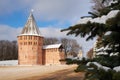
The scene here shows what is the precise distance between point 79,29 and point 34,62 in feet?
184

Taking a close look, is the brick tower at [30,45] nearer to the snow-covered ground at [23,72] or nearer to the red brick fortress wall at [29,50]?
the red brick fortress wall at [29,50]

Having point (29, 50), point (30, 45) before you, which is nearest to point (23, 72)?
point (29, 50)

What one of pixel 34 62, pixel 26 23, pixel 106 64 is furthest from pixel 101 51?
pixel 26 23

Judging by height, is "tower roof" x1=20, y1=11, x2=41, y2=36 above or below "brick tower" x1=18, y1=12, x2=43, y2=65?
above

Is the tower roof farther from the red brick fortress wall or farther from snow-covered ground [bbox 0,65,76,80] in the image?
snow-covered ground [bbox 0,65,76,80]

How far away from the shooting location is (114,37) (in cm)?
264

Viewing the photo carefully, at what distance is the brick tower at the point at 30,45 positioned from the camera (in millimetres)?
58000

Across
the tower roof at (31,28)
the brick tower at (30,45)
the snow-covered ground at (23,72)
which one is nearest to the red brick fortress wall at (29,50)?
the brick tower at (30,45)

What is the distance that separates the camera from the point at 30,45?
60125 millimetres

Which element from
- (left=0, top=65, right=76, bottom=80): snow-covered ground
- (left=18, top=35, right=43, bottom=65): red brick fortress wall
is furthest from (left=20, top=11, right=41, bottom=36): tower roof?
(left=0, top=65, right=76, bottom=80): snow-covered ground

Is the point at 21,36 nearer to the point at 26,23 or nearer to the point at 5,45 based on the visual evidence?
the point at 26,23

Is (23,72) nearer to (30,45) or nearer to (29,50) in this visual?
(29,50)

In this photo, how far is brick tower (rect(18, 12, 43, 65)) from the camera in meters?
58.0

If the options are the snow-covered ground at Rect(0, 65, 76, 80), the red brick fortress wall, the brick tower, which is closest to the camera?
the snow-covered ground at Rect(0, 65, 76, 80)
